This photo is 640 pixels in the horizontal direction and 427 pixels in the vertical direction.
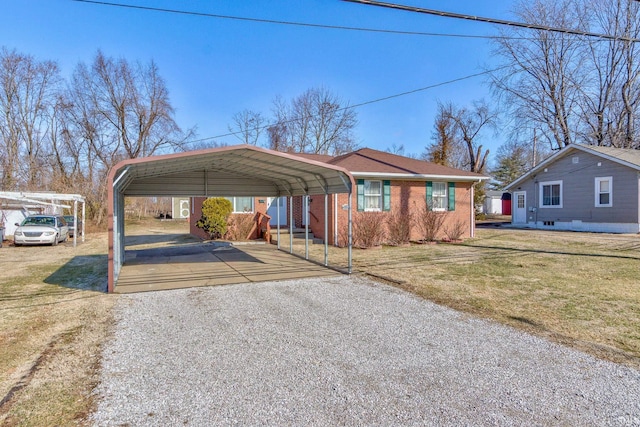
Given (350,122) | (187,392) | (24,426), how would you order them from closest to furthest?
(24,426) → (187,392) → (350,122)

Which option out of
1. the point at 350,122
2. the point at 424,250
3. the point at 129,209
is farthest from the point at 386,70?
the point at 129,209

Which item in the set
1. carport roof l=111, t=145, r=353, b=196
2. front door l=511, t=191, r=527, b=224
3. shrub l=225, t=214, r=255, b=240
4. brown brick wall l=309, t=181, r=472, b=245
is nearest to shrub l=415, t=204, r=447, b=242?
brown brick wall l=309, t=181, r=472, b=245

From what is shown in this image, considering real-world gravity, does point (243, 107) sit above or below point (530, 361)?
above

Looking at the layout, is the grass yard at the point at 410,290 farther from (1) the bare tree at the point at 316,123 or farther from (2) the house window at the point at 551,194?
(1) the bare tree at the point at 316,123

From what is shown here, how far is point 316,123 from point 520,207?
1771 cm

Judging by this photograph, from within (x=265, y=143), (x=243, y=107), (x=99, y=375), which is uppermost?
(x=243, y=107)

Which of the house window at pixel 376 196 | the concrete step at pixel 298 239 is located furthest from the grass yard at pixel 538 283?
the house window at pixel 376 196

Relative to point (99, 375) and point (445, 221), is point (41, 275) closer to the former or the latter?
point (99, 375)

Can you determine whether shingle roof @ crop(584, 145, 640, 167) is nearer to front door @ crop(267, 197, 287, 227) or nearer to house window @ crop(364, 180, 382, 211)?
house window @ crop(364, 180, 382, 211)

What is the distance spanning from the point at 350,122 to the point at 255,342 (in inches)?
1186

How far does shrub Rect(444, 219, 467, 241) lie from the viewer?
49.2ft

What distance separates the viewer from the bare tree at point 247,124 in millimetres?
35031

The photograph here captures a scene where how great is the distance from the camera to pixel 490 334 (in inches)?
177

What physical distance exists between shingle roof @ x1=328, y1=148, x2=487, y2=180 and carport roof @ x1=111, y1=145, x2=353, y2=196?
3050mm
